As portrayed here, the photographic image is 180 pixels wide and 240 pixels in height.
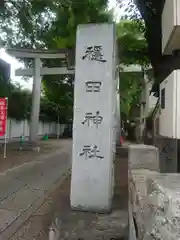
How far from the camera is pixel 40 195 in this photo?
761cm

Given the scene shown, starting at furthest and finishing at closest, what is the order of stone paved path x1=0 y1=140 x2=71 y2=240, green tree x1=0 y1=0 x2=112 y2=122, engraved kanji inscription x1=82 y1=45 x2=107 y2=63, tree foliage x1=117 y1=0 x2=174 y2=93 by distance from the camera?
1. green tree x1=0 y1=0 x2=112 y2=122
2. tree foliage x1=117 y1=0 x2=174 y2=93
3. stone paved path x1=0 y1=140 x2=71 y2=240
4. engraved kanji inscription x1=82 y1=45 x2=107 y2=63

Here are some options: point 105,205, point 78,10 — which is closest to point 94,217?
point 105,205

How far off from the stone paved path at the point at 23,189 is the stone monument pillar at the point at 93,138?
4.02 feet

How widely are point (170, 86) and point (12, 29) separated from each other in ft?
45.9

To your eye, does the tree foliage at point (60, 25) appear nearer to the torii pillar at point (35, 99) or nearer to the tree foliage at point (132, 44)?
the tree foliage at point (132, 44)

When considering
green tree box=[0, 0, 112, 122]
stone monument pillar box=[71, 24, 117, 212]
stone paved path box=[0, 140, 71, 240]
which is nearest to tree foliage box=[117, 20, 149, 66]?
green tree box=[0, 0, 112, 122]

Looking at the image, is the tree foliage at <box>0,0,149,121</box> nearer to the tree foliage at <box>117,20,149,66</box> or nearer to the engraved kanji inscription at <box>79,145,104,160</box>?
the tree foliage at <box>117,20,149,66</box>

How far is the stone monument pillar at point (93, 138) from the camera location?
17.3ft

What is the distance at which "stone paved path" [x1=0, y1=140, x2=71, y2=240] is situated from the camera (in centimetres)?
573

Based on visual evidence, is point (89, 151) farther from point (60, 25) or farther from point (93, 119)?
point (60, 25)

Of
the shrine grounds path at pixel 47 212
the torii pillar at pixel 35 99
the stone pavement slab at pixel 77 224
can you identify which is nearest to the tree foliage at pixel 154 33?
the shrine grounds path at pixel 47 212

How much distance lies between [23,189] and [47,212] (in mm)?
2022

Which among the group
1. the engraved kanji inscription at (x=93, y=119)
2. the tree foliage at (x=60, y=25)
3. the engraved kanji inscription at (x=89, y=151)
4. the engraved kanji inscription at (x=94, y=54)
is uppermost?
the tree foliage at (x=60, y=25)

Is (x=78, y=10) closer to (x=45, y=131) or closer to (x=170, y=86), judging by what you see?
(x=170, y=86)
